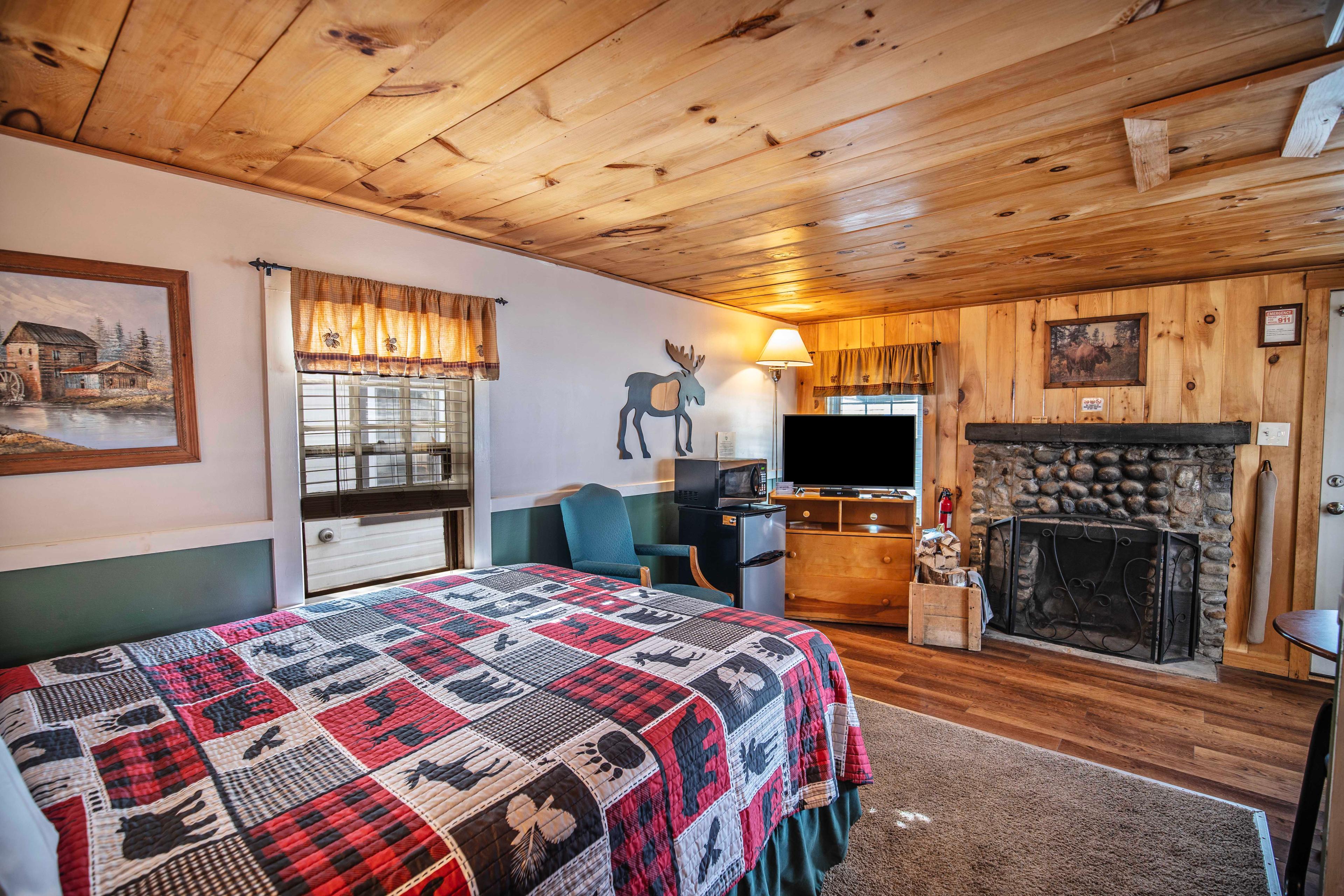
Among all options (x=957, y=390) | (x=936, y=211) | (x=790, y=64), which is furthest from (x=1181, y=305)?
(x=790, y=64)

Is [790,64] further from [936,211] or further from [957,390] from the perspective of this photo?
[957,390]

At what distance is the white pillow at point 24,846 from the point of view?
2.39 feet

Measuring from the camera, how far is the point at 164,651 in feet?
5.74

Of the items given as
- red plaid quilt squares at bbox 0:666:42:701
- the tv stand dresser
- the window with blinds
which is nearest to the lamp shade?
the tv stand dresser

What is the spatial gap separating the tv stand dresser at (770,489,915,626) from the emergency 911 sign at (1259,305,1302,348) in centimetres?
211

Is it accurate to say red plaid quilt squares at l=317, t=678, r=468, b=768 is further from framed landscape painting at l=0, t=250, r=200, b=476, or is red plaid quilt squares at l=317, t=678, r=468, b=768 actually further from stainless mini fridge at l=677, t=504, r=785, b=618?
stainless mini fridge at l=677, t=504, r=785, b=618

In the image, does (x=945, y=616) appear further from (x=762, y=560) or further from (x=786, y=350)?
(x=786, y=350)

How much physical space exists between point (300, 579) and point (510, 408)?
3.85 feet

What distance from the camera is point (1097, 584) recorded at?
3.88 m

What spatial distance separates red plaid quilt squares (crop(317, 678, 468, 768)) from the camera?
1208mm

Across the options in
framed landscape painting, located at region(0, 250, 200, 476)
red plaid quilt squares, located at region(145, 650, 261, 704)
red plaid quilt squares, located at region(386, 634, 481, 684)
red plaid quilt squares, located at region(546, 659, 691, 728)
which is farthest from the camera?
framed landscape painting, located at region(0, 250, 200, 476)

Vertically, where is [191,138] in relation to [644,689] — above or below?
above

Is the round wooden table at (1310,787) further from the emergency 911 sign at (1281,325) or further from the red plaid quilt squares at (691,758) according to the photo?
the emergency 911 sign at (1281,325)

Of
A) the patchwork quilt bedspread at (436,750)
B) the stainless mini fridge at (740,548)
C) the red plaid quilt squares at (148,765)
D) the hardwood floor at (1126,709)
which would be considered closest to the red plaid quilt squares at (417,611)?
the patchwork quilt bedspread at (436,750)
